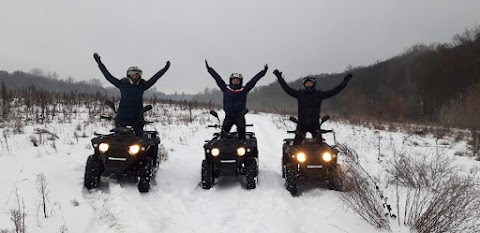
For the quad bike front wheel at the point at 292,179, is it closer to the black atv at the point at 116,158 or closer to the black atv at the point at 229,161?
the black atv at the point at 229,161

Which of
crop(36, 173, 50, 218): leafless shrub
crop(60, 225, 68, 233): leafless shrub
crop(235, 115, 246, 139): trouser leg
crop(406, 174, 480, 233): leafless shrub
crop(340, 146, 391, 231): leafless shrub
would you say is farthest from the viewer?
crop(235, 115, 246, 139): trouser leg

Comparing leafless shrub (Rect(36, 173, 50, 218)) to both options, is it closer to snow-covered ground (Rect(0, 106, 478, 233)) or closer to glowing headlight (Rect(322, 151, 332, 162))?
snow-covered ground (Rect(0, 106, 478, 233))

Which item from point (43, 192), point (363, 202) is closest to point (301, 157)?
point (363, 202)

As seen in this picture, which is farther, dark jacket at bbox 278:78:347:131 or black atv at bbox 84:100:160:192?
dark jacket at bbox 278:78:347:131

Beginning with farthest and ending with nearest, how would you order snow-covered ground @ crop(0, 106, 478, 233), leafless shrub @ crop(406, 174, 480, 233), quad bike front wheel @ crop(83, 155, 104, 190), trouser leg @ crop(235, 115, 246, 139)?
trouser leg @ crop(235, 115, 246, 139), quad bike front wheel @ crop(83, 155, 104, 190), snow-covered ground @ crop(0, 106, 478, 233), leafless shrub @ crop(406, 174, 480, 233)

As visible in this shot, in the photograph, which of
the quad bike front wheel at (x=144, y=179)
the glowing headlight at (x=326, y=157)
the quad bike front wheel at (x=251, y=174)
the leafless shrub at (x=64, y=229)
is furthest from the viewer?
the quad bike front wheel at (x=251, y=174)

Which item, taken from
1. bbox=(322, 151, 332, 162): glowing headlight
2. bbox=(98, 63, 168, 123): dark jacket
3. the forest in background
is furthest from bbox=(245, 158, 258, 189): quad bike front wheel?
the forest in background

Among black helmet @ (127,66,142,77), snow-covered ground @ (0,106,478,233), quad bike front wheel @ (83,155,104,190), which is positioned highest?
black helmet @ (127,66,142,77)

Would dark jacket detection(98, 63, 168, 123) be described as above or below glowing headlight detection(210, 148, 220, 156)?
above

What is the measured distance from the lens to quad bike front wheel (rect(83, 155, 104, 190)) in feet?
22.0

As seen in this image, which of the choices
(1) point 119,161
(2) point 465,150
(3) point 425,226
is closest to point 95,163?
(1) point 119,161

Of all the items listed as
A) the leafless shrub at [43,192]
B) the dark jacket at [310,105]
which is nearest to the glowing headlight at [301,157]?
the dark jacket at [310,105]

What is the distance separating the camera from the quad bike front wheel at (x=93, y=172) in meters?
6.72

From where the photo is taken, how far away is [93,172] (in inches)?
265
